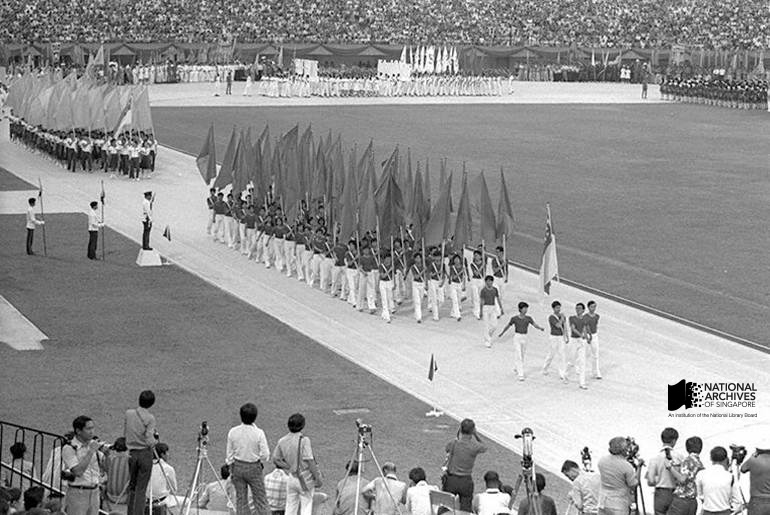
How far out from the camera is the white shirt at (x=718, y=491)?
1304 cm

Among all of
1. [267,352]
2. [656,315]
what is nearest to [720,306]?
[656,315]

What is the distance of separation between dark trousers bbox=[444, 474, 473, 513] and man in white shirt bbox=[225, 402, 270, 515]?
172cm

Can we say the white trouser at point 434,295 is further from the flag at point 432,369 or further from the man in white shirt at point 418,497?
the man in white shirt at point 418,497

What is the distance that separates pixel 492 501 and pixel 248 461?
2.18 m

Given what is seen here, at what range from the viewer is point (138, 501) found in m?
13.5

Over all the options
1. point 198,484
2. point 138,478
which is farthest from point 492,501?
point 138,478

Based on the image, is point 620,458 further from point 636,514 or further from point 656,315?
point 656,315

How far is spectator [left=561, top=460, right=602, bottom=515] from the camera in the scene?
1316 cm

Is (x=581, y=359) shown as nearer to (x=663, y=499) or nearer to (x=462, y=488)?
(x=462, y=488)

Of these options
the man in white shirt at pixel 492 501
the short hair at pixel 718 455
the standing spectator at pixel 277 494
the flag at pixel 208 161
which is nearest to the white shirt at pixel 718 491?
the short hair at pixel 718 455

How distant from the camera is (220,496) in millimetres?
13930

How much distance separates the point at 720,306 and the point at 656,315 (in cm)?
133

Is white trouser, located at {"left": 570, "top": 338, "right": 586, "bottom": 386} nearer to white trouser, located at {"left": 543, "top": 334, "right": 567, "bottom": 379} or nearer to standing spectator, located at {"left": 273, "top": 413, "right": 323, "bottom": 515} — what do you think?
white trouser, located at {"left": 543, "top": 334, "right": 567, "bottom": 379}

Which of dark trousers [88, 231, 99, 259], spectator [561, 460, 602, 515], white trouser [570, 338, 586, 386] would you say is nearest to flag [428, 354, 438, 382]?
white trouser [570, 338, 586, 386]
